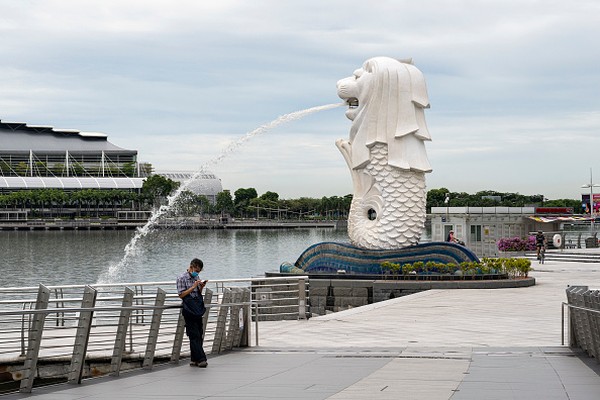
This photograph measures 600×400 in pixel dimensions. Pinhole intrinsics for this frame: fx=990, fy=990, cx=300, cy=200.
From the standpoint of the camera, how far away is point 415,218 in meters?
31.1

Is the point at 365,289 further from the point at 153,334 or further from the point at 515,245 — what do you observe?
the point at 515,245

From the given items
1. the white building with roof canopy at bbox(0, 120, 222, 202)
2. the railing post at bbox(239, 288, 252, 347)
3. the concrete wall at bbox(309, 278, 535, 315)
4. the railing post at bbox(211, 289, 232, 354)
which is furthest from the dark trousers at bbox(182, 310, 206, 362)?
the white building with roof canopy at bbox(0, 120, 222, 202)

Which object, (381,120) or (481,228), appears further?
(481,228)

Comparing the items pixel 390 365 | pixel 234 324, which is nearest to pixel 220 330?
pixel 234 324

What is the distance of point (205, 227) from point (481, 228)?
406 ft

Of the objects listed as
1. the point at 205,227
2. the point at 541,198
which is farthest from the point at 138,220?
the point at 541,198

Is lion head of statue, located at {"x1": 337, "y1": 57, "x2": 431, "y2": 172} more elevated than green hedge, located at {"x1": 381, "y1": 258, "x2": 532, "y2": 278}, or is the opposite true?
lion head of statue, located at {"x1": 337, "y1": 57, "x2": 431, "y2": 172}

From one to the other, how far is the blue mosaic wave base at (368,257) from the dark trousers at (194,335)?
55.7ft

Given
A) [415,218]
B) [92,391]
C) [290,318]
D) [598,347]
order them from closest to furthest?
[92,391] < [598,347] < [290,318] < [415,218]

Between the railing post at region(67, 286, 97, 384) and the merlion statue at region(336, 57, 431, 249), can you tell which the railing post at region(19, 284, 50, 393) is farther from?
the merlion statue at region(336, 57, 431, 249)

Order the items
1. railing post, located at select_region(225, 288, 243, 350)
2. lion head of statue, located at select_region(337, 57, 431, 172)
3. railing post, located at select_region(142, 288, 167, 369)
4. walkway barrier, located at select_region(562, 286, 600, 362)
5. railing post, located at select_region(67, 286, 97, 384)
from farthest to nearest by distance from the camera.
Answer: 1. lion head of statue, located at select_region(337, 57, 431, 172)
2. railing post, located at select_region(225, 288, 243, 350)
3. railing post, located at select_region(142, 288, 167, 369)
4. walkway barrier, located at select_region(562, 286, 600, 362)
5. railing post, located at select_region(67, 286, 97, 384)

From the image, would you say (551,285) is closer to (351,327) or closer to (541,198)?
(351,327)

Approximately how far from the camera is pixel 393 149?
31.0m

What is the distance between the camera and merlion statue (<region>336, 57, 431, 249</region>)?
30.9 m
